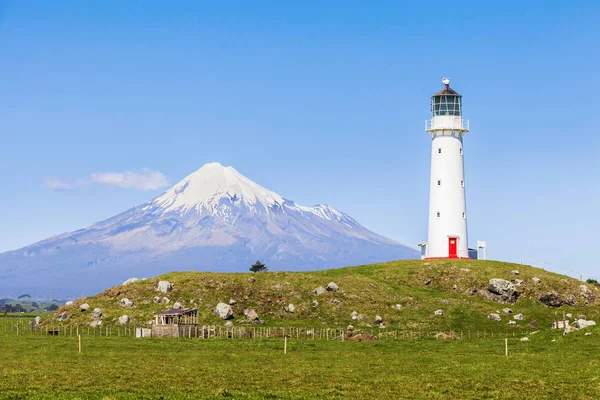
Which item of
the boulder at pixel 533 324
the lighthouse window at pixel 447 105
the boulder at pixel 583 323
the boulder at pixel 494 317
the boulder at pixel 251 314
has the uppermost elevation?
the lighthouse window at pixel 447 105

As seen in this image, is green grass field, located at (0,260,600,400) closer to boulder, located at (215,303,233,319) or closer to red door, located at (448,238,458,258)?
boulder, located at (215,303,233,319)

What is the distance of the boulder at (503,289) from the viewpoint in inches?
4552

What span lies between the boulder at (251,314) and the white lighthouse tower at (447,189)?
1512 inches

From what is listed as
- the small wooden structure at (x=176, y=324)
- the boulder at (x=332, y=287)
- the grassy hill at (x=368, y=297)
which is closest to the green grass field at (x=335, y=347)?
the grassy hill at (x=368, y=297)

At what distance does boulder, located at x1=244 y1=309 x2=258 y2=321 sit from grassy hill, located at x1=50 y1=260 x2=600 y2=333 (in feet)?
2.18

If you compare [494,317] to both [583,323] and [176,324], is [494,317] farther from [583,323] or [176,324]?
[176,324]

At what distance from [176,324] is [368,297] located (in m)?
27.3

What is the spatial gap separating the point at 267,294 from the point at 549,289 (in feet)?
125

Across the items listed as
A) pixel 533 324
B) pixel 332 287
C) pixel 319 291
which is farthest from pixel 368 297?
pixel 533 324

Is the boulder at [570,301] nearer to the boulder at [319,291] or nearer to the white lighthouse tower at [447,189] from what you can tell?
the white lighthouse tower at [447,189]

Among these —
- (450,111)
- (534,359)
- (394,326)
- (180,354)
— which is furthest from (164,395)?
(450,111)

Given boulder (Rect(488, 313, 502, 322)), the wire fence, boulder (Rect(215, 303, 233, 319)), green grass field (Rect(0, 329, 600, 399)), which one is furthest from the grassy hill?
green grass field (Rect(0, 329, 600, 399))

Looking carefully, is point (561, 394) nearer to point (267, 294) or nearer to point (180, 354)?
point (180, 354)

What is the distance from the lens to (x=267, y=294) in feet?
363
